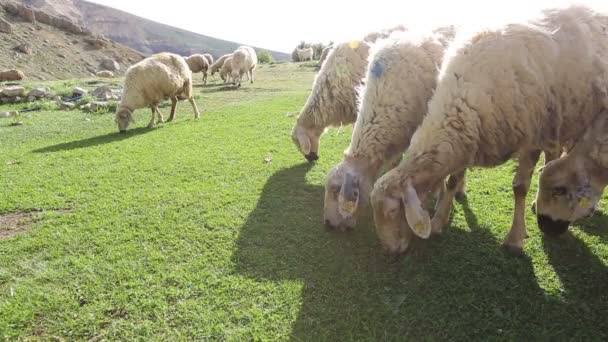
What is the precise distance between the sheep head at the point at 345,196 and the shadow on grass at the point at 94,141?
23.2 feet

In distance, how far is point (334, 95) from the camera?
6035mm

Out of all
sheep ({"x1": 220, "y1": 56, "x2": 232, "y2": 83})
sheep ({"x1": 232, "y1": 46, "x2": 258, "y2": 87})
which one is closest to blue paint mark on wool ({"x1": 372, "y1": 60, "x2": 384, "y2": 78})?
sheep ({"x1": 232, "y1": 46, "x2": 258, "y2": 87})

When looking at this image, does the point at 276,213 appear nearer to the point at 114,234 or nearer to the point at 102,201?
the point at 114,234

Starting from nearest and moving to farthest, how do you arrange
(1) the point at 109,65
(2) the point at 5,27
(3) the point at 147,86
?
(3) the point at 147,86
(2) the point at 5,27
(1) the point at 109,65

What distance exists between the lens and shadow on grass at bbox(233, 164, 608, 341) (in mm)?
2775

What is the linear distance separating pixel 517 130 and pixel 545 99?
0.33 m

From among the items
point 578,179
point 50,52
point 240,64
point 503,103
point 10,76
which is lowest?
point 578,179

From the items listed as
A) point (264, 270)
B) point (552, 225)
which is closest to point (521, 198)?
point (552, 225)

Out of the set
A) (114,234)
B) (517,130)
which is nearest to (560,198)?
(517,130)

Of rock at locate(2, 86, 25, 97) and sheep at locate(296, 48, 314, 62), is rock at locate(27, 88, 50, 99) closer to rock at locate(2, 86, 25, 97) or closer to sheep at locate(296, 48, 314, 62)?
rock at locate(2, 86, 25, 97)

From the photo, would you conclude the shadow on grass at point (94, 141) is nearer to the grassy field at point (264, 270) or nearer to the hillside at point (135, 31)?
the grassy field at point (264, 270)

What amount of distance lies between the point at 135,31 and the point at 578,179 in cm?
12913

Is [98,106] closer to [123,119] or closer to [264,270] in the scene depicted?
[123,119]

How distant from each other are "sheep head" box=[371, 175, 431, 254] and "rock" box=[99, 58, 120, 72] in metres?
39.8
